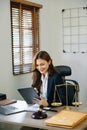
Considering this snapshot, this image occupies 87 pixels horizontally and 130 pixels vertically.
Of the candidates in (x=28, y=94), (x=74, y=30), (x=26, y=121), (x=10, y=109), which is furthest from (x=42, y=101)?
(x=74, y=30)

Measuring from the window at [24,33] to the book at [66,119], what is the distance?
1556mm

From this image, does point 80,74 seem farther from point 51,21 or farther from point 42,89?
point 42,89

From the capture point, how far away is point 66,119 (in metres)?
2.08

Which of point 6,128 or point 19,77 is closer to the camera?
point 6,128

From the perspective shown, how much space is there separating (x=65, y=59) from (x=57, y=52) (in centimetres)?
20

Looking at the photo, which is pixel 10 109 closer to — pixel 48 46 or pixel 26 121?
pixel 26 121

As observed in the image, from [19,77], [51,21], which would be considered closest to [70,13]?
[51,21]

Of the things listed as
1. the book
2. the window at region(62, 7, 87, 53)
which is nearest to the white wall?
the window at region(62, 7, 87, 53)

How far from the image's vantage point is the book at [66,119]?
1970 mm

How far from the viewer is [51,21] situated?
4383 mm

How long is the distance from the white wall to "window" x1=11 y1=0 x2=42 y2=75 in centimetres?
11

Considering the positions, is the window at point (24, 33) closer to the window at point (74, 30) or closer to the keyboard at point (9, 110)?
the window at point (74, 30)

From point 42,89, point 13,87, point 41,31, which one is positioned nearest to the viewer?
point 42,89

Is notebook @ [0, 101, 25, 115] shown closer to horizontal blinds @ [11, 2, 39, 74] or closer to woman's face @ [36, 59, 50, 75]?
woman's face @ [36, 59, 50, 75]
